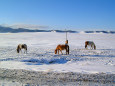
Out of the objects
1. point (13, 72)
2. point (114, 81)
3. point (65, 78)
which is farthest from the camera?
point (13, 72)

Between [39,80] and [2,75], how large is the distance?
2.21m

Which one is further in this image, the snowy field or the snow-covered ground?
the snow-covered ground

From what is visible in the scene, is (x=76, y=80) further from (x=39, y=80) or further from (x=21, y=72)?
(x=21, y=72)

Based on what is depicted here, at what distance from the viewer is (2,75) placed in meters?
7.02

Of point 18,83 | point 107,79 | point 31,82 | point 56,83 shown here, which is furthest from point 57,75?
point 107,79

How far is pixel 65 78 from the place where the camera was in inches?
260

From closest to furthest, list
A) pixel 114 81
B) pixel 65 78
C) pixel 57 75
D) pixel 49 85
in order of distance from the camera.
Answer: pixel 49 85 < pixel 114 81 < pixel 65 78 < pixel 57 75

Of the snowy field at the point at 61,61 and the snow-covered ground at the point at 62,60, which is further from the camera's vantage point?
the snow-covered ground at the point at 62,60

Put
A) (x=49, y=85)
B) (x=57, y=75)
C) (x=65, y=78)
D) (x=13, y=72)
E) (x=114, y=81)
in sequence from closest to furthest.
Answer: (x=49, y=85), (x=114, y=81), (x=65, y=78), (x=57, y=75), (x=13, y=72)

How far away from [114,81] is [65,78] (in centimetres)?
237

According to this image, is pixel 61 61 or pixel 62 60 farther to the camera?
pixel 62 60

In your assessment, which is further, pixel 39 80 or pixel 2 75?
pixel 2 75

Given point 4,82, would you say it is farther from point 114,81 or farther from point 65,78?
point 114,81

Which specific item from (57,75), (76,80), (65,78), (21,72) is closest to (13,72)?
(21,72)
